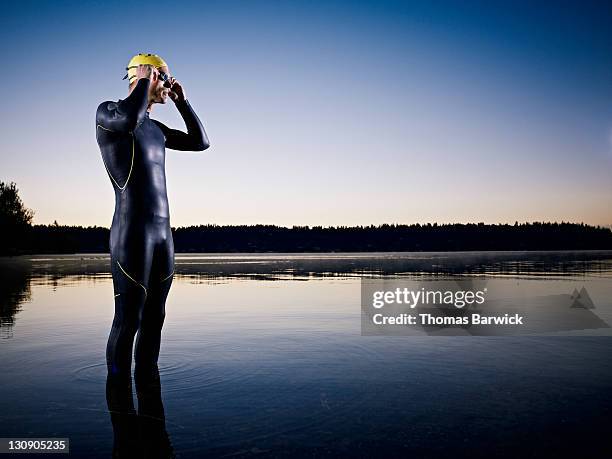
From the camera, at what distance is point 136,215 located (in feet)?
17.9

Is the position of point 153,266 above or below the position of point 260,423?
above

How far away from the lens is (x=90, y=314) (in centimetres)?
1156

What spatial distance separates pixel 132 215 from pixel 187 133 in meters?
1.30

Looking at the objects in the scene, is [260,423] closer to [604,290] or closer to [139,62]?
[139,62]

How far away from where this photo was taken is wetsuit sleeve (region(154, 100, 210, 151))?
625cm

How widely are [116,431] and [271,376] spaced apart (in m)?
2.03

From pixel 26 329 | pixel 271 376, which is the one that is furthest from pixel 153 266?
pixel 26 329

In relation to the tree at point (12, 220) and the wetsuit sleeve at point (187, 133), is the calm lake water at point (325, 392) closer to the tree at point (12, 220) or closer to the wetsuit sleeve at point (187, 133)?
the wetsuit sleeve at point (187, 133)

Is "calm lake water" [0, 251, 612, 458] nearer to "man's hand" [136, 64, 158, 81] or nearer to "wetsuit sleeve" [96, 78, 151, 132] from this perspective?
"wetsuit sleeve" [96, 78, 151, 132]

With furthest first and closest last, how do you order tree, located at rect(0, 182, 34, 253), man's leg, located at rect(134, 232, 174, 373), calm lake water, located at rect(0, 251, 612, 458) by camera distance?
tree, located at rect(0, 182, 34, 253) < man's leg, located at rect(134, 232, 174, 373) < calm lake water, located at rect(0, 251, 612, 458)

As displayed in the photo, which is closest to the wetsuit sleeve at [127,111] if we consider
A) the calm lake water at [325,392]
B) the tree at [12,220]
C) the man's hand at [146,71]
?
the man's hand at [146,71]

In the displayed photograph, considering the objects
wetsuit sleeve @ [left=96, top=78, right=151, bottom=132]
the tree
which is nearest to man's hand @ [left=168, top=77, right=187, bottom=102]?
wetsuit sleeve @ [left=96, top=78, right=151, bottom=132]

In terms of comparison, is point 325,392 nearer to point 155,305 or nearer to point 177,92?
point 155,305

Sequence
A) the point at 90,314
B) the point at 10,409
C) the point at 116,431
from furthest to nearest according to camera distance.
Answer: the point at 90,314 < the point at 10,409 < the point at 116,431
